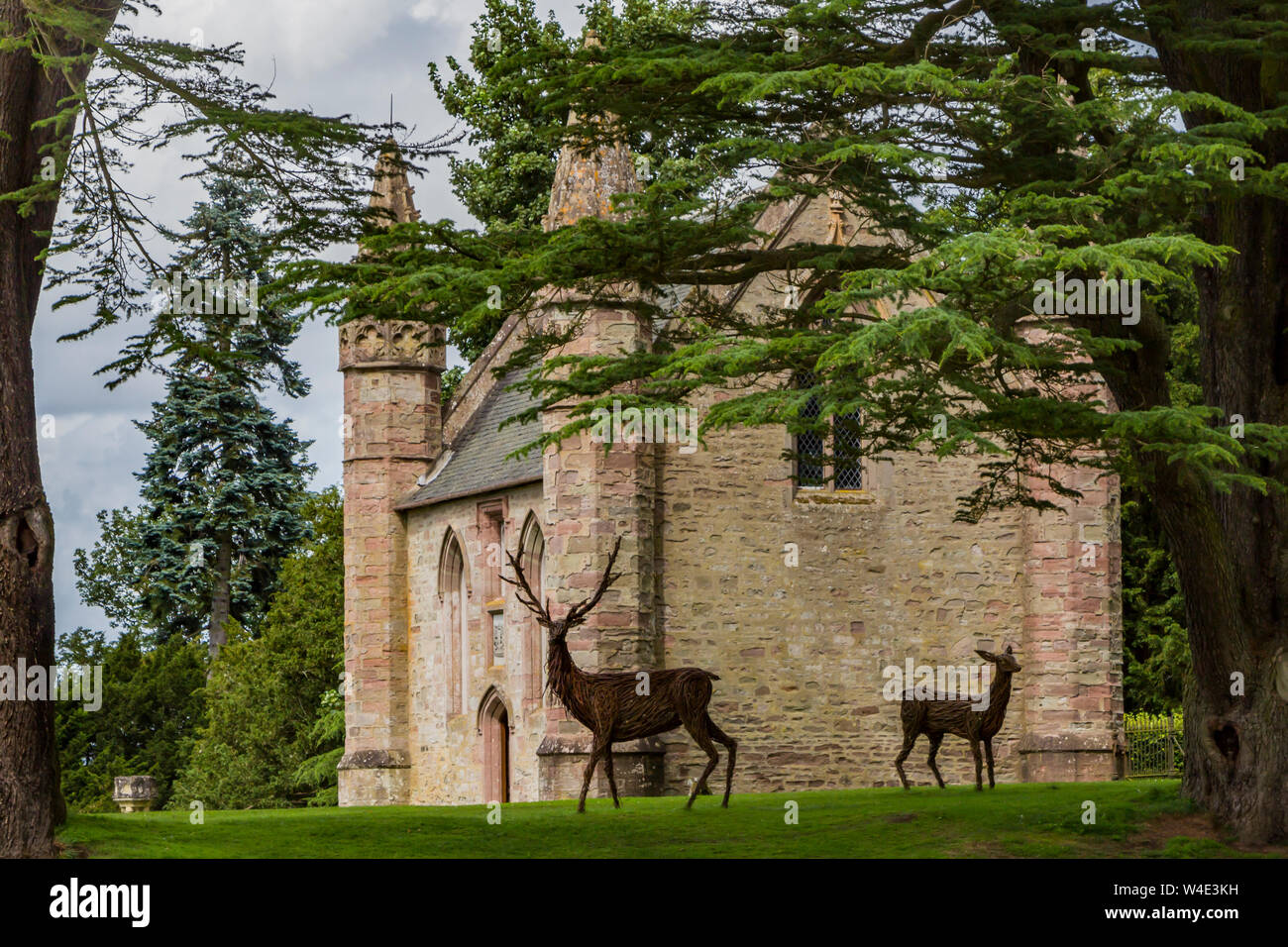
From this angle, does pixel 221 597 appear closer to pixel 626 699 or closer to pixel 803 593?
pixel 803 593

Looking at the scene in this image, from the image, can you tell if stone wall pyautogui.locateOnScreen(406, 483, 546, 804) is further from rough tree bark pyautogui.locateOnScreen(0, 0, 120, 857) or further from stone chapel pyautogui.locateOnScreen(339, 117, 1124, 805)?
rough tree bark pyautogui.locateOnScreen(0, 0, 120, 857)

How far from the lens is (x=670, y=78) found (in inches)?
527

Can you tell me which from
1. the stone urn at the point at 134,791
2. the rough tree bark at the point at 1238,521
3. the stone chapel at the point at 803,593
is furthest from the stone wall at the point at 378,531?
the rough tree bark at the point at 1238,521

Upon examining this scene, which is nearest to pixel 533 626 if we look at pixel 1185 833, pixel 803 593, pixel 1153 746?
pixel 803 593

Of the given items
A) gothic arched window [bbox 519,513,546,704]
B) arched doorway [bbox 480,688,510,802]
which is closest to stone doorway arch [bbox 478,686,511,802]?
arched doorway [bbox 480,688,510,802]

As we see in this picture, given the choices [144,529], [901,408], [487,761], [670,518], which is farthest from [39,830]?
[144,529]

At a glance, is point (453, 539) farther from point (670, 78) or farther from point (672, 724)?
point (670, 78)

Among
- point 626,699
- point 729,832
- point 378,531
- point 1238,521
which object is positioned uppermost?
point 378,531

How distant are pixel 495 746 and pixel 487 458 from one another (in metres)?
4.91

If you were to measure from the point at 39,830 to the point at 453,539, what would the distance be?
1520cm

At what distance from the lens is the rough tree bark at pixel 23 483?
41.8ft

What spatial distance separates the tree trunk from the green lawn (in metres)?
30.9

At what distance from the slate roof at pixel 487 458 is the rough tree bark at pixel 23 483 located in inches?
475

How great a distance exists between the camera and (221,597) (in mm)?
47812
